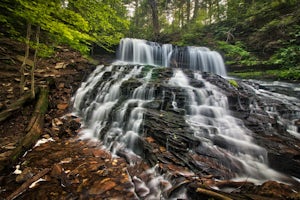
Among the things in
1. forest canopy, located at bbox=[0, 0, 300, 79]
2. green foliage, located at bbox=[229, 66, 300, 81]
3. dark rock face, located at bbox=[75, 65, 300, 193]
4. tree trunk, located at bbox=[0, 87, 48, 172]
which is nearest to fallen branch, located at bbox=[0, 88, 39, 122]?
tree trunk, located at bbox=[0, 87, 48, 172]

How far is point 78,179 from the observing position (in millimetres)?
3293

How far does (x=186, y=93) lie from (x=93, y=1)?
4.31 meters

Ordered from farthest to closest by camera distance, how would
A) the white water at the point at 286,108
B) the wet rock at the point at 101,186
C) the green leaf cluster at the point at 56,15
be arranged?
the white water at the point at 286,108, the green leaf cluster at the point at 56,15, the wet rock at the point at 101,186

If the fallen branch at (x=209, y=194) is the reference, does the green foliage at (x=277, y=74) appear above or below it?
above

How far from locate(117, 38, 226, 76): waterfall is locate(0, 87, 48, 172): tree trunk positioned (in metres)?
8.54

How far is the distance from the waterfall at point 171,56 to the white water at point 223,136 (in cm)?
663

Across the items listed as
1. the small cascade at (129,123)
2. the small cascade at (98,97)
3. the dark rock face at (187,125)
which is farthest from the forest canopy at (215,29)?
the small cascade at (129,123)

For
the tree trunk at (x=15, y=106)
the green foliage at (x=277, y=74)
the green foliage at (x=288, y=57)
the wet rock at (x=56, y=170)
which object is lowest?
the wet rock at (x=56, y=170)

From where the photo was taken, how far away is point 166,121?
492 cm

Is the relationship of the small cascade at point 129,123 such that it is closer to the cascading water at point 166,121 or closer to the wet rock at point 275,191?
the cascading water at point 166,121

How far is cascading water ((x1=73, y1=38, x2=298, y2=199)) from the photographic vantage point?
3.78 meters

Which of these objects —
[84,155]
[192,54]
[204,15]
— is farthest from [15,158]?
[204,15]

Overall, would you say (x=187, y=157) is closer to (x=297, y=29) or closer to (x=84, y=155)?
(x=84, y=155)

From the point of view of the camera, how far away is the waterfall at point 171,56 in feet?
41.9
